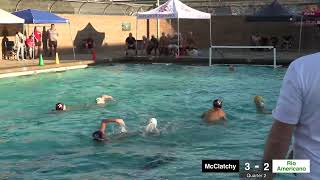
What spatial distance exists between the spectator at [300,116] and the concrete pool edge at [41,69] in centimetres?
1798

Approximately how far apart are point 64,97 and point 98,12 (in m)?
16.8

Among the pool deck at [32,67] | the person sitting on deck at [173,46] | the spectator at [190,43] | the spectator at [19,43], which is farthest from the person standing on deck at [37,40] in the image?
the spectator at [190,43]

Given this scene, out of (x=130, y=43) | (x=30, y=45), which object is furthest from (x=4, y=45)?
(x=130, y=43)

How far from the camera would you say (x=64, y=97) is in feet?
51.9

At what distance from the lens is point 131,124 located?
11.5 m

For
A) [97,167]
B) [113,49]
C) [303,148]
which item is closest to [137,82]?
[97,167]

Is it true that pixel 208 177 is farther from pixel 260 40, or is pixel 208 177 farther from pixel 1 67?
pixel 260 40

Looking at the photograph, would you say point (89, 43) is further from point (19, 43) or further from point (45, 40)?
point (19, 43)

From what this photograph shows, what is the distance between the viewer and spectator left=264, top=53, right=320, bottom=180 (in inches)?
88.1

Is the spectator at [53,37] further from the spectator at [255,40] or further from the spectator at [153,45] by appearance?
the spectator at [255,40]

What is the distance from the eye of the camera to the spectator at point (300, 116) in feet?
7.34

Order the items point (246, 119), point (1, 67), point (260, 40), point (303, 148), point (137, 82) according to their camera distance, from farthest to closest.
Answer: point (260, 40) < point (1, 67) < point (137, 82) < point (246, 119) < point (303, 148)

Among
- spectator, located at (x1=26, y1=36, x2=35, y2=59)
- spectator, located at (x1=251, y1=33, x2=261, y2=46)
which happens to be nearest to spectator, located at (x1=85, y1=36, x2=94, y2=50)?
spectator, located at (x1=26, y1=36, x2=35, y2=59)

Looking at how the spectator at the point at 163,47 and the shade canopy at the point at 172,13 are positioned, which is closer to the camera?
the shade canopy at the point at 172,13
